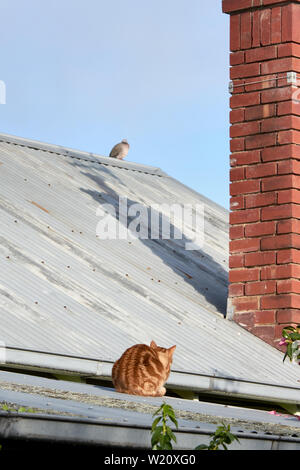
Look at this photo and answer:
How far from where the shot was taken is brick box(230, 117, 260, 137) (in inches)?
551

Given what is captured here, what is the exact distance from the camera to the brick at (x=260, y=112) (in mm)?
13852

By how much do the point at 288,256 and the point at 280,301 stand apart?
573mm

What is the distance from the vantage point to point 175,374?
33.4 ft

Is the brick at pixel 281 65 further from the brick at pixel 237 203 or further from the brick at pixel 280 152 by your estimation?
the brick at pixel 237 203

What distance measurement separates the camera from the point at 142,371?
912 centimetres

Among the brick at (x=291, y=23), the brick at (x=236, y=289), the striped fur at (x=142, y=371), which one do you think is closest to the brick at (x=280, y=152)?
the brick at (x=291, y=23)

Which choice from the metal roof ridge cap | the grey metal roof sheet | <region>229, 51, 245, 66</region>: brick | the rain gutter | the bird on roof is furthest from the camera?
the bird on roof

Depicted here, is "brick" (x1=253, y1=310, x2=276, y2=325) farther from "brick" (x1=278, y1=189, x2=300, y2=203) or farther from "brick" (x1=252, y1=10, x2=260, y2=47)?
"brick" (x1=252, y1=10, x2=260, y2=47)

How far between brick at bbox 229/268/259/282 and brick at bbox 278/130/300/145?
1673 mm

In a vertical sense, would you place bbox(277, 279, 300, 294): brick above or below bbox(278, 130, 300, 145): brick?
below

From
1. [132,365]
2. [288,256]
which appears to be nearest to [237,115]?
[288,256]

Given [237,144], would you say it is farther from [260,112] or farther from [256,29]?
[256,29]

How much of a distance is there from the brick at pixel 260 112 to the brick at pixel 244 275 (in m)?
1.99

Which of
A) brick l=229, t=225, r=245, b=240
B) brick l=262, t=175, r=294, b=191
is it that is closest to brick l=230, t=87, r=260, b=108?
brick l=262, t=175, r=294, b=191
